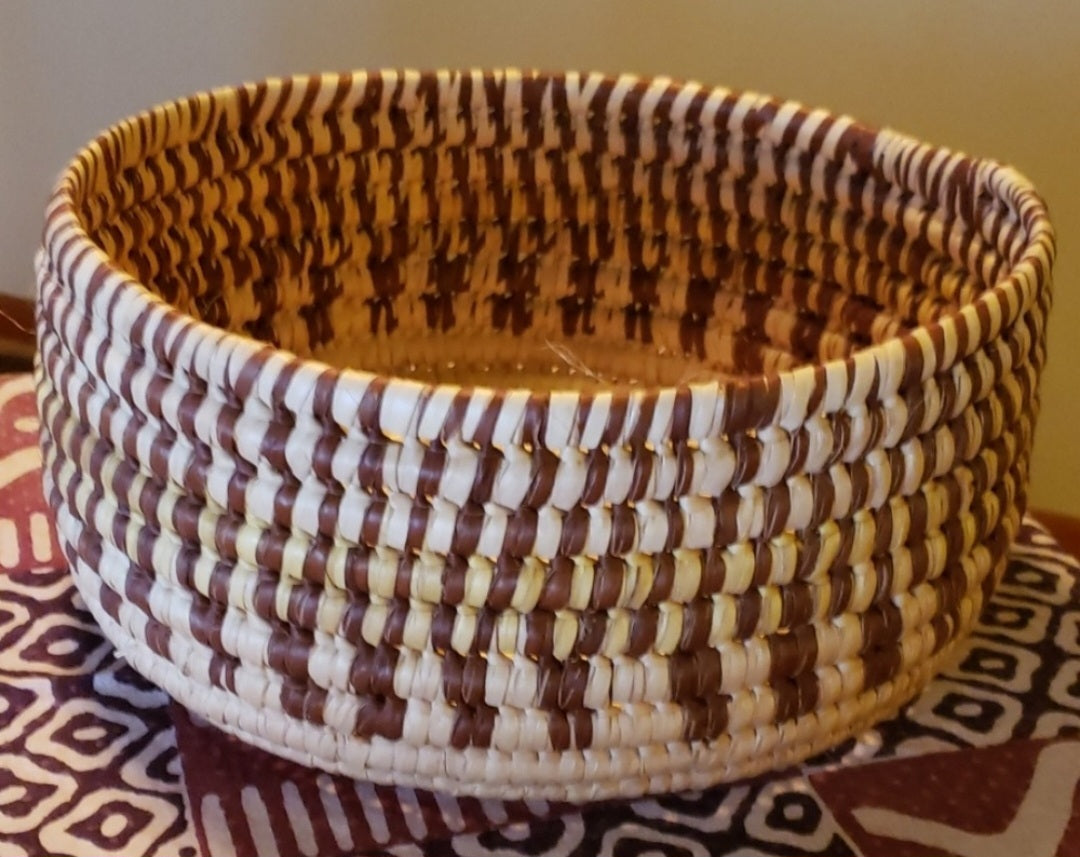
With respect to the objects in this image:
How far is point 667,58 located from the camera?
0.82m

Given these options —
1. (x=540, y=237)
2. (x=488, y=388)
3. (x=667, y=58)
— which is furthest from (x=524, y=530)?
(x=667, y=58)

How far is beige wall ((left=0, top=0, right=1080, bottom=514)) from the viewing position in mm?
766

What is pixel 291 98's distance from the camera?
625 mm

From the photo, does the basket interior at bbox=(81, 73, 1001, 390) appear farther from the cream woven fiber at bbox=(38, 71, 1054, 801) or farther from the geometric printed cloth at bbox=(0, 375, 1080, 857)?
the geometric printed cloth at bbox=(0, 375, 1080, 857)

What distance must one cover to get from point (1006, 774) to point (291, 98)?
1.43 ft

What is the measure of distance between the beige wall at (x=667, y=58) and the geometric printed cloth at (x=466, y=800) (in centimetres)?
39

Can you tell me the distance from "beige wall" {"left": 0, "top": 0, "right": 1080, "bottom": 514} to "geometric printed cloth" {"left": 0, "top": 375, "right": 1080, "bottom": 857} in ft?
1.29

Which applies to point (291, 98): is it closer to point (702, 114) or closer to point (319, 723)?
point (702, 114)

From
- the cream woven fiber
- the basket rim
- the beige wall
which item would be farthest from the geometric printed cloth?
the beige wall

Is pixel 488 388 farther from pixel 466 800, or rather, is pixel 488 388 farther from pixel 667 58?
pixel 667 58

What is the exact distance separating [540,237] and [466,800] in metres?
0.36

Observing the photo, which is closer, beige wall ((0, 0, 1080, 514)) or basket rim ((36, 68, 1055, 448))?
A: basket rim ((36, 68, 1055, 448))

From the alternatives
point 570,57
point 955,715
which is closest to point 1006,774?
point 955,715

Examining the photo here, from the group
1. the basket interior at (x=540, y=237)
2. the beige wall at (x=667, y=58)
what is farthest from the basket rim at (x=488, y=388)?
the beige wall at (x=667, y=58)
